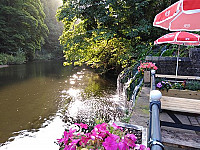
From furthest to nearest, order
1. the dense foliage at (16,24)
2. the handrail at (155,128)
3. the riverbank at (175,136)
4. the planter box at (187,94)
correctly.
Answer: the dense foliage at (16,24), the planter box at (187,94), the riverbank at (175,136), the handrail at (155,128)

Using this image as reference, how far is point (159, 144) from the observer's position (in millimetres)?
738

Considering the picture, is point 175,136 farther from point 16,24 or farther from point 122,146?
point 16,24

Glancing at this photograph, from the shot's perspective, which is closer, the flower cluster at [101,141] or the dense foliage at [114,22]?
the flower cluster at [101,141]

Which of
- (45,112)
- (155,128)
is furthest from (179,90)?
(45,112)

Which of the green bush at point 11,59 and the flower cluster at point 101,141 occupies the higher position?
the green bush at point 11,59

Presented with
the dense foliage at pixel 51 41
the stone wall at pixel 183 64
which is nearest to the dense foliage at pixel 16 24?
the dense foliage at pixel 51 41

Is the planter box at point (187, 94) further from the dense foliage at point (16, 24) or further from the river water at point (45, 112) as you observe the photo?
the dense foliage at point (16, 24)

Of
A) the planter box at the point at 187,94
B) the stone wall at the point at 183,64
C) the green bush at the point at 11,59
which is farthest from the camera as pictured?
the green bush at the point at 11,59

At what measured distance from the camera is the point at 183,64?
512 centimetres

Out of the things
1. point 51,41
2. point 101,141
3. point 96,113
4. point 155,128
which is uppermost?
point 51,41

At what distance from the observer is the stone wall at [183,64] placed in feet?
16.3

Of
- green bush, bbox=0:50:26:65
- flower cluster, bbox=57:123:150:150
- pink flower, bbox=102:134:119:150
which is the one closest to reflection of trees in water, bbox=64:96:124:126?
flower cluster, bbox=57:123:150:150

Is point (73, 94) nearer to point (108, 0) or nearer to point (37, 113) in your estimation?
point (37, 113)

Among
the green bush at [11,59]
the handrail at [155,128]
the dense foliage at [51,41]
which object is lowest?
the handrail at [155,128]
